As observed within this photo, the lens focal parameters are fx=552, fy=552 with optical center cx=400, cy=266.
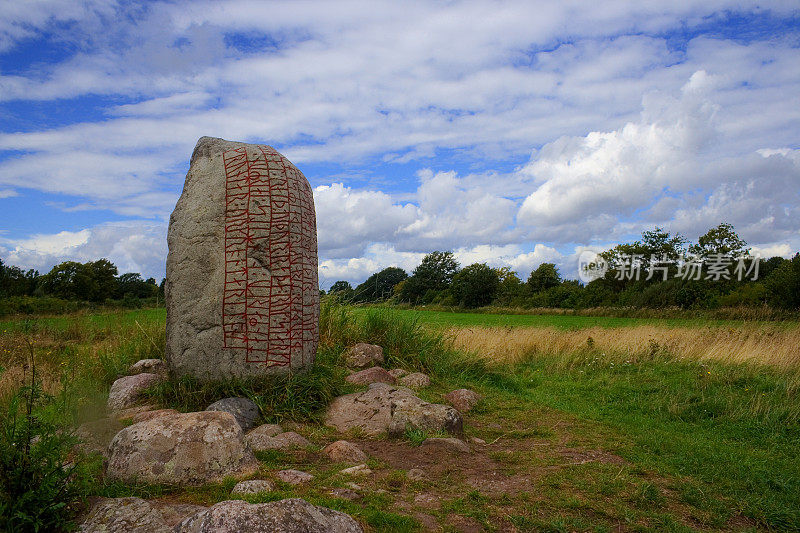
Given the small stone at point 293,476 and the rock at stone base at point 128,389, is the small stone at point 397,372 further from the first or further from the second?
the small stone at point 293,476

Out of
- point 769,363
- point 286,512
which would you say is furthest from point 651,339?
point 286,512

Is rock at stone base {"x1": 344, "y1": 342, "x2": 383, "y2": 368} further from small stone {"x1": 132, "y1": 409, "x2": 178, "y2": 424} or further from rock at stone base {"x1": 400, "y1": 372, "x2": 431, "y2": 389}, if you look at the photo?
small stone {"x1": 132, "y1": 409, "x2": 178, "y2": 424}

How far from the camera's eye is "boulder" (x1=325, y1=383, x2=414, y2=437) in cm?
615

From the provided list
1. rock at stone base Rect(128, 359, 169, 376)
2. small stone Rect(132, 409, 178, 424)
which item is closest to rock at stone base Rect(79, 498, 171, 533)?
small stone Rect(132, 409, 178, 424)

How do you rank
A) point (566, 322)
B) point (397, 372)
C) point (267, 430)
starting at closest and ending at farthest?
point (267, 430) < point (397, 372) < point (566, 322)

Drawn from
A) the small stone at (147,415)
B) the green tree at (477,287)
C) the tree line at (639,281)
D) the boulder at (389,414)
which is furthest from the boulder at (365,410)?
the green tree at (477,287)

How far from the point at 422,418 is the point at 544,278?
136ft

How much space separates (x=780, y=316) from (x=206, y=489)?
20543mm

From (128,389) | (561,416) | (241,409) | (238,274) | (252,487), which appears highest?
(238,274)

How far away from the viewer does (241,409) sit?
20.0 feet

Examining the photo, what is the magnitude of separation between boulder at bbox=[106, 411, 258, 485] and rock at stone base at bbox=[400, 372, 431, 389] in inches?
160

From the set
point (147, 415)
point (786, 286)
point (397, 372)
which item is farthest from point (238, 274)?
point (786, 286)

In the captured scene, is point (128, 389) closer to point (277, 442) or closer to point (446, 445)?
point (277, 442)

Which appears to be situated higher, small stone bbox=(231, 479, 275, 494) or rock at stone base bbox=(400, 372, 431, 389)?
rock at stone base bbox=(400, 372, 431, 389)
